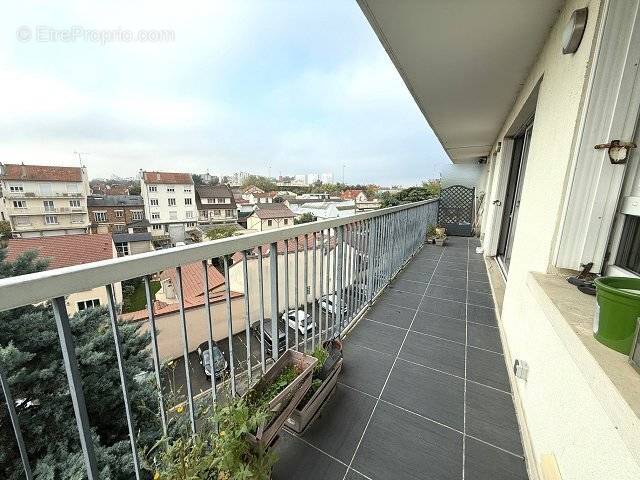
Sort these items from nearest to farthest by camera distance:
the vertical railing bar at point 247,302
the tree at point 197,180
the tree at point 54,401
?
the vertical railing bar at point 247,302
the tree at point 54,401
the tree at point 197,180

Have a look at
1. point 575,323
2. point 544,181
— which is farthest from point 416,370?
point 544,181

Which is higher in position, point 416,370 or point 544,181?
point 544,181

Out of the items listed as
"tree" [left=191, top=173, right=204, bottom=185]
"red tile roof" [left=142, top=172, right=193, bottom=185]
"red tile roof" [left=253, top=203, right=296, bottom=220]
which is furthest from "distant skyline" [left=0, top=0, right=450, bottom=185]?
"tree" [left=191, top=173, right=204, bottom=185]

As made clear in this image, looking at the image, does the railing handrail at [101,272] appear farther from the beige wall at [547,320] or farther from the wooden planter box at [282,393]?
the beige wall at [547,320]

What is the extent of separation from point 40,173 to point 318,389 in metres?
35.6

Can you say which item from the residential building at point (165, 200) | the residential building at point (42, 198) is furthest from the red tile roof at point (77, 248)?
the residential building at point (42, 198)

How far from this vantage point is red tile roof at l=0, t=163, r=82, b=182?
76.4 ft

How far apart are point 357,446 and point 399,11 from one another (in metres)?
2.65

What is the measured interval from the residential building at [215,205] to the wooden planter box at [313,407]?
112 ft

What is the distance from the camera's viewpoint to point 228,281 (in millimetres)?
1133

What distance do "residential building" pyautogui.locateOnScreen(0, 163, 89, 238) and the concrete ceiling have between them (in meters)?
34.5

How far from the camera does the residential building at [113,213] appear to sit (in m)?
28.6

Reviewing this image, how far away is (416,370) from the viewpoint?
1925 mm

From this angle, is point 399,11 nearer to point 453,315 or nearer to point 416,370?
point 416,370
